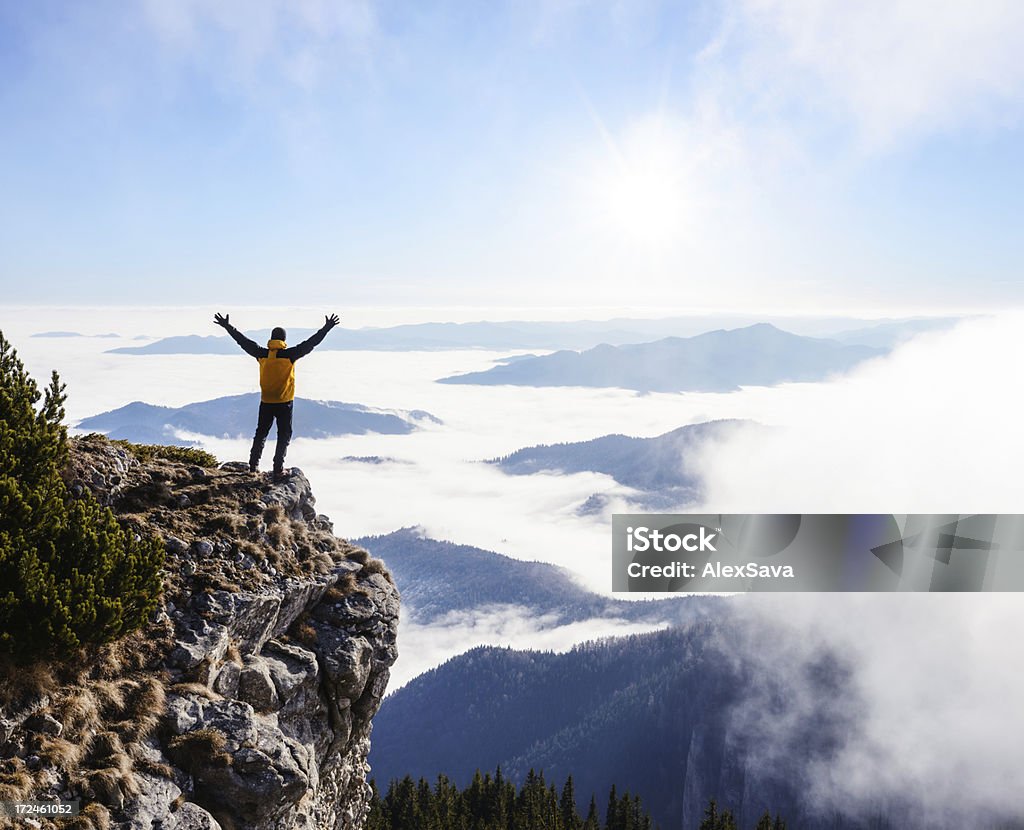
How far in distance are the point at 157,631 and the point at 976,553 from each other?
104 m

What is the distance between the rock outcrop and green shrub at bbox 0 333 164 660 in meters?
1.08

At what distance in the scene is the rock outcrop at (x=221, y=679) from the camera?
1336 cm

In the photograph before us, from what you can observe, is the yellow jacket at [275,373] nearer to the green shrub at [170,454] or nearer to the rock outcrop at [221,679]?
the rock outcrop at [221,679]

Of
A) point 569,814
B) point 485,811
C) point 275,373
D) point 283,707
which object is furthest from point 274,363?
point 569,814

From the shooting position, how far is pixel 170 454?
79.6 ft

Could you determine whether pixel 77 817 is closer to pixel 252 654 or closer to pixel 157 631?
pixel 157 631

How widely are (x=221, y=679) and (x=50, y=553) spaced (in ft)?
16.4

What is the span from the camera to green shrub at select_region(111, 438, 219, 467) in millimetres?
22136

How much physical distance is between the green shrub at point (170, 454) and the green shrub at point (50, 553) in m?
5.29

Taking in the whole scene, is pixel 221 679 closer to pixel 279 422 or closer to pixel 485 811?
pixel 279 422

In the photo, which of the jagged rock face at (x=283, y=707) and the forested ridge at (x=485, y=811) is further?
the forested ridge at (x=485, y=811)

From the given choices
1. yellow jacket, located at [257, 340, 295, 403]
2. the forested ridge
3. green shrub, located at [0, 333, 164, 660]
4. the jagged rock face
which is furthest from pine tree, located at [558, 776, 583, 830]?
green shrub, located at [0, 333, 164, 660]

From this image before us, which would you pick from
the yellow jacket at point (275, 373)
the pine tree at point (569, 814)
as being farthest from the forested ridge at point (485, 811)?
the yellow jacket at point (275, 373)

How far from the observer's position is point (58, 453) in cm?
1689
